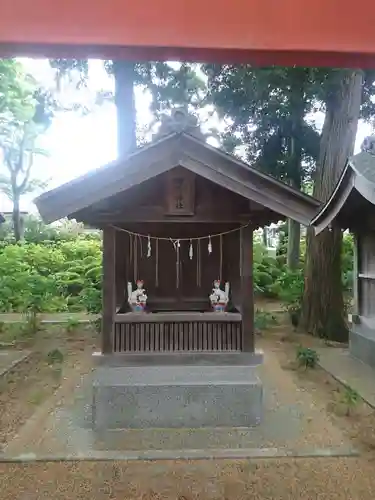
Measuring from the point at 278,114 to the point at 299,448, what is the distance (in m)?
9.18

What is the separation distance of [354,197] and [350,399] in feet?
12.2

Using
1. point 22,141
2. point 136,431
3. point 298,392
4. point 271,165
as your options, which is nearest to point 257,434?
point 136,431

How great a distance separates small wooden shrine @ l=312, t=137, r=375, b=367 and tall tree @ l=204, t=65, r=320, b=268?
2623 millimetres

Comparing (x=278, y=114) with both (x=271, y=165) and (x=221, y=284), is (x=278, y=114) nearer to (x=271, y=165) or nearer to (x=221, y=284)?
(x=271, y=165)

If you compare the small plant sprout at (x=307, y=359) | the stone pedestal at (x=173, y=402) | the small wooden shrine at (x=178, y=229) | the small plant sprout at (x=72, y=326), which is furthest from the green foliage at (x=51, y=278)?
the stone pedestal at (x=173, y=402)

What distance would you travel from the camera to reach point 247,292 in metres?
6.54

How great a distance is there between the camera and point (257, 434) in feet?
19.7

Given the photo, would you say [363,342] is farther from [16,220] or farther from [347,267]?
[16,220]

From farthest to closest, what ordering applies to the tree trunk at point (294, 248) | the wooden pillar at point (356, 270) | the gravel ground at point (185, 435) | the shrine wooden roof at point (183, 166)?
the tree trunk at point (294, 248) < the wooden pillar at point (356, 270) < the shrine wooden roof at point (183, 166) < the gravel ground at point (185, 435)

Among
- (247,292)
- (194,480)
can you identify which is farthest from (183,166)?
(194,480)

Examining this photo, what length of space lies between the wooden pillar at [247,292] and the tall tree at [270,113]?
5.63m

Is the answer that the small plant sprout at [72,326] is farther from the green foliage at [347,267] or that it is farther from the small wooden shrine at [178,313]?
the green foliage at [347,267]

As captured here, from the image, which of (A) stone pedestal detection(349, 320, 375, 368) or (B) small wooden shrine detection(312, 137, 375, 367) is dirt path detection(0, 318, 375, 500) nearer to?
(A) stone pedestal detection(349, 320, 375, 368)

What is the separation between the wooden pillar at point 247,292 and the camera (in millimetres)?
6531
